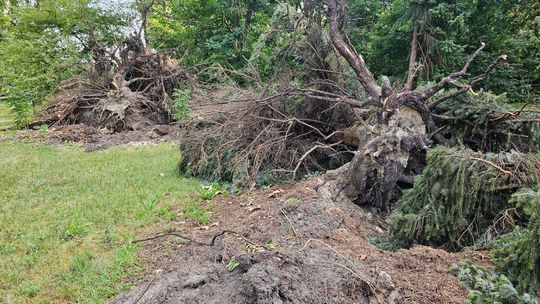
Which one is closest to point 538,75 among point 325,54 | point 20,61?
point 325,54

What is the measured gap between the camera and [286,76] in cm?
677

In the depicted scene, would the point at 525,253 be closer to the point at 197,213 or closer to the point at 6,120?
the point at 197,213

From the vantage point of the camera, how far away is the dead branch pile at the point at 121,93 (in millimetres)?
12109

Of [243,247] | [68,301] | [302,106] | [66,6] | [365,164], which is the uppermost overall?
[66,6]

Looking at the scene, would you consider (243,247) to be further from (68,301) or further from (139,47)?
(139,47)

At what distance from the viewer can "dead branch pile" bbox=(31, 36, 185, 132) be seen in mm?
→ 12109

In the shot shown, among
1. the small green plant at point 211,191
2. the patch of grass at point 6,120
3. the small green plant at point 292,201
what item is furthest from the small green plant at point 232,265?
the patch of grass at point 6,120

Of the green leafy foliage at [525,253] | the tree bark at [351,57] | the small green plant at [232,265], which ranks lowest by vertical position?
the small green plant at [232,265]

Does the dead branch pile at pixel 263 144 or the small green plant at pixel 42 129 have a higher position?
the dead branch pile at pixel 263 144

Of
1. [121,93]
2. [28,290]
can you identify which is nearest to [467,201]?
[28,290]

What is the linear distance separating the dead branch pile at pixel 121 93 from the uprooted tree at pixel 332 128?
20.3 ft

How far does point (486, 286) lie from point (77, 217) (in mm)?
4647

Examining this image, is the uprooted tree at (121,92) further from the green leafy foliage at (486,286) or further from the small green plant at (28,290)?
the green leafy foliage at (486,286)

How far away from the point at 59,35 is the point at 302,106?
14.1m
